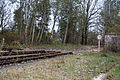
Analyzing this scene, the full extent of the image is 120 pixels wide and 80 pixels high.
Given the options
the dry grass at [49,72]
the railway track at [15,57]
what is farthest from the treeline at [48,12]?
the dry grass at [49,72]

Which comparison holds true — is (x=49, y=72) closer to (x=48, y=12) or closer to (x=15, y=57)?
(x=15, y=57)

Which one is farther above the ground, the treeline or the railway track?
the treeline

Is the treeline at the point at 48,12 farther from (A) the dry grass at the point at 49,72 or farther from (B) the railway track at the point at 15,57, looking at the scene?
(A) the dry grass at the point at 49,72

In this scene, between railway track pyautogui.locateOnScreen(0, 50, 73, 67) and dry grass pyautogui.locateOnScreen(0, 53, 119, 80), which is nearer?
dry grass pyautogui.locateOnScreen(0, 53, 119, 80)

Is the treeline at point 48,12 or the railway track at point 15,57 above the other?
the treeline at point 48,12

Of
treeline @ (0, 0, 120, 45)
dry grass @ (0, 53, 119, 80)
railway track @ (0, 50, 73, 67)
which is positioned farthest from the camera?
treeline @ (0, 0, 120, 45)

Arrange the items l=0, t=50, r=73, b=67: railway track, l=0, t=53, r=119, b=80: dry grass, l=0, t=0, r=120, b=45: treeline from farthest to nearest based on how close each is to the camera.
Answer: l=0, t=0, r=120, b=45: treeline, l=0, t=50, r=73, b=67: railway track, l=0, t=53, r=119, b=80: dry grass

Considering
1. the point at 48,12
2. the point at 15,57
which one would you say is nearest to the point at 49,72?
the point at 15,57

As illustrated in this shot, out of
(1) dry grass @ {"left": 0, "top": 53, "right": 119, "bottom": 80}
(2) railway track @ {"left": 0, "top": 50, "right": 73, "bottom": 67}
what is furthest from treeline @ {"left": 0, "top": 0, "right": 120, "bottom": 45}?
(1) dry grass @ {"left": 0, "top": 53, "right": 119, "bottom": 80}

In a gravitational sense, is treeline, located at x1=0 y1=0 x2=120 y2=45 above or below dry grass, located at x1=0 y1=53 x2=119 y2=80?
above

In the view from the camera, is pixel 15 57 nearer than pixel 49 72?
No

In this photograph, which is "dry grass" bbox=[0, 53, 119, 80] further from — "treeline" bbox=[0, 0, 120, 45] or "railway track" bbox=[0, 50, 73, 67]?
"treeline" bbox=[0, 0, 120, 45]

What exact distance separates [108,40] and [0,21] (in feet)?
70.4

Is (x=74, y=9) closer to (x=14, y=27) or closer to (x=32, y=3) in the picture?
(x=32, y=3)
